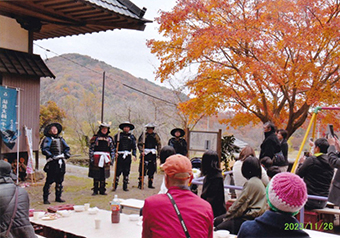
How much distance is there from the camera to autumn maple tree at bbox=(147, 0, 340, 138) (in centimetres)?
769

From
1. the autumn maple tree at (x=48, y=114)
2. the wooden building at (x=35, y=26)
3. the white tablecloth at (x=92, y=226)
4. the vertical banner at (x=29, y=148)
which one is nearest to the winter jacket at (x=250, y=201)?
the white tablecloth at (x=92, y=226)

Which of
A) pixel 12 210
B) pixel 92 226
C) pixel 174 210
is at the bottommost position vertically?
pixel 92 226

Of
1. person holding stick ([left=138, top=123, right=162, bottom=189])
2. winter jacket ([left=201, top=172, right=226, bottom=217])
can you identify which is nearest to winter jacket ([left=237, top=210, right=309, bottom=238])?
winter jacket ([left=201, top=172, right=226, bottom=217])

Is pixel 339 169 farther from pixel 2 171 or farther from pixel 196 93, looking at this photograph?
pixel 196 93

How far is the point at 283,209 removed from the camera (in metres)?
1.99

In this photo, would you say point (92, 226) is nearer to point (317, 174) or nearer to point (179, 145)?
point (317, 174)

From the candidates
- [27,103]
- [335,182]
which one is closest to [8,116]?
[27,103]

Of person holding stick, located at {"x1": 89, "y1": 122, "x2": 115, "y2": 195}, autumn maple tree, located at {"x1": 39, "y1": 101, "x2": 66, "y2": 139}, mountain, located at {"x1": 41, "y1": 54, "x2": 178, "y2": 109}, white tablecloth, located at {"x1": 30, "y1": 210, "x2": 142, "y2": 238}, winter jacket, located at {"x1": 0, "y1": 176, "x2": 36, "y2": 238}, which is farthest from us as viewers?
mountain, located at {"x1": 41, "y1": 54, "x2": 178, "y2": 109}

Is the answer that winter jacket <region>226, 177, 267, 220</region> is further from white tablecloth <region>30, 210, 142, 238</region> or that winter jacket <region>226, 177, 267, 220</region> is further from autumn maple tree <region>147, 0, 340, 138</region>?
autumn maple tree <region>147, 0, 340, 138</region>

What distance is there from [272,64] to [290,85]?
0.66 m

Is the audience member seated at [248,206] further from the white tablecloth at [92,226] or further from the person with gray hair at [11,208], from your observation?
the person with gray hair at [11,208]

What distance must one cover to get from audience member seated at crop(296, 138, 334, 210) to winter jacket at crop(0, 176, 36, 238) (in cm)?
426

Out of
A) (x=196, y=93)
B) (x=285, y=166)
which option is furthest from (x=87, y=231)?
(x=196, y=93)

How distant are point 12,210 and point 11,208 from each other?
2cm
